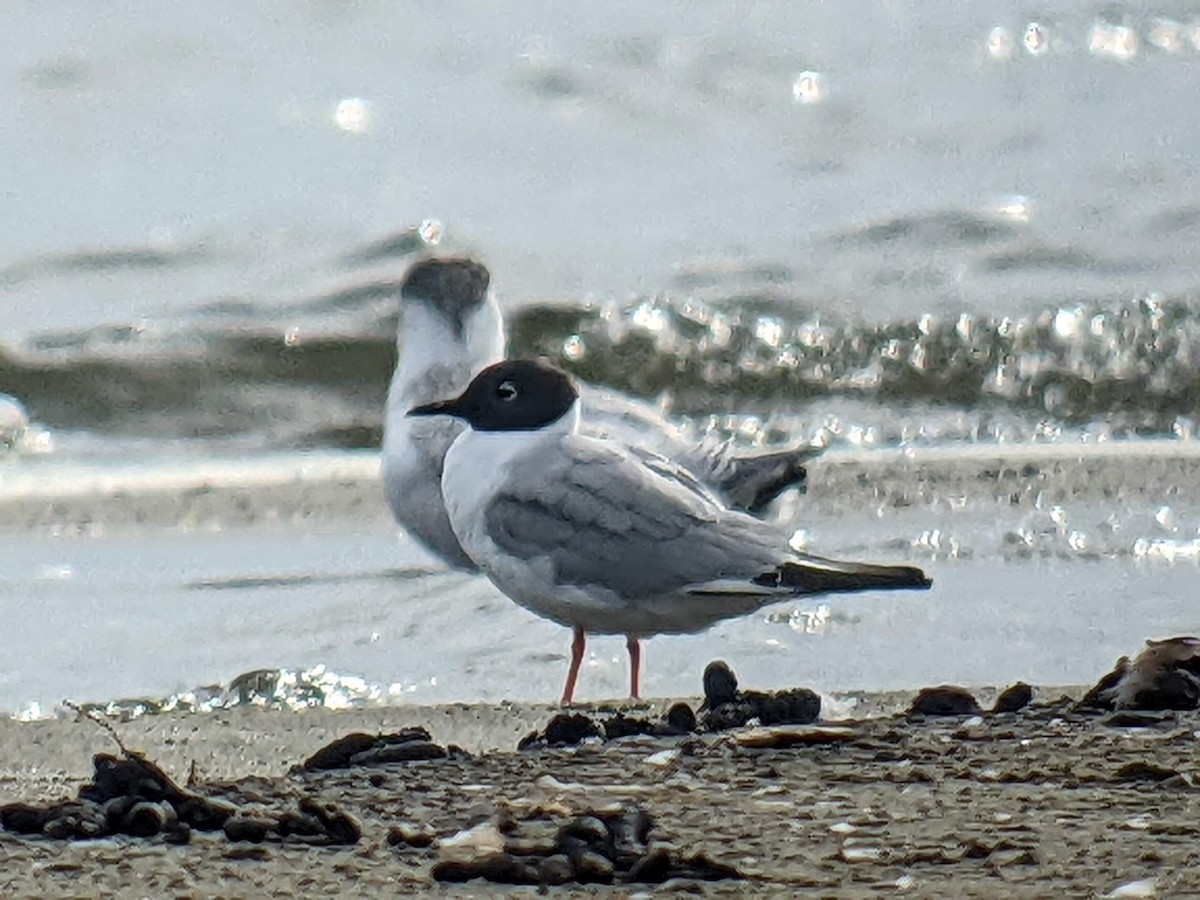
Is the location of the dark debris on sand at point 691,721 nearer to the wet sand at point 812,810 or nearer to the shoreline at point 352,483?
the wet sand at point 812,810

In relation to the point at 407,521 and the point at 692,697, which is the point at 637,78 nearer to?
the point at 407,521

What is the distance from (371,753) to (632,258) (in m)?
7.44

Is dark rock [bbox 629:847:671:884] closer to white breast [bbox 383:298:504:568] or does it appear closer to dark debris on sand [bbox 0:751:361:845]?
dark debris on sand [bbox 0:751:361:845]

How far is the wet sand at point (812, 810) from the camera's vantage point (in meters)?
2.75

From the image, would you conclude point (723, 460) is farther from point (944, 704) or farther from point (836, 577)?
point (944, 704)

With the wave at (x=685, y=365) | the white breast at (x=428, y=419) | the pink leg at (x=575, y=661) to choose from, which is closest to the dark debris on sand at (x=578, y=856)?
the pink leg at (x=575, y=661)

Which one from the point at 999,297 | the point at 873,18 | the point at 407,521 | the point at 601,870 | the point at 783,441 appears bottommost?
the point at 601,870

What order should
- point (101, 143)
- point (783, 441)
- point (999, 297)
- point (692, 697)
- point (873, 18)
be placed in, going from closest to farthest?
1. point (692, 697)
2. point (783, 441)
3. point (999, 297)
4. point (101, 143)
5. point (873, 18)

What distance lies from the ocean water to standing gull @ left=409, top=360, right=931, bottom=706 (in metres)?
0.66

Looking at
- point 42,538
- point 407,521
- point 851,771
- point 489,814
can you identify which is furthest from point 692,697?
point 42,538

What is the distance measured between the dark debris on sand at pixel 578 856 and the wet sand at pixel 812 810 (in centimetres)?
3

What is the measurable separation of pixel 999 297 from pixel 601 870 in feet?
25.5

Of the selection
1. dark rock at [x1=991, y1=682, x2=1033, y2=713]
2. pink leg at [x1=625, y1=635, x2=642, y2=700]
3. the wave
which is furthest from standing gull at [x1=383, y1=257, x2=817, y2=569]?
the wave

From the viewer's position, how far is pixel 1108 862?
2.77 metres
